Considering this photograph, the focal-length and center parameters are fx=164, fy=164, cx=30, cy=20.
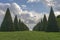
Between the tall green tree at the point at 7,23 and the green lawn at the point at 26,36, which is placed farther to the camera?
the tall green tree at the point at 7,23

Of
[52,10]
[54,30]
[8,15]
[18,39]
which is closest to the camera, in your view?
[18,39]

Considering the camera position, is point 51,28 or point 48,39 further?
point 51,28

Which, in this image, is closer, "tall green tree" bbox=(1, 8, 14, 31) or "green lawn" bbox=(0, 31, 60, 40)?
"green lawn" bbox=(0, 31, 60, 40)

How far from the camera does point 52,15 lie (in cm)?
5647

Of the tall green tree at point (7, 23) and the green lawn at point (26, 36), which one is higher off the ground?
the tall green tree at point (7, 23)

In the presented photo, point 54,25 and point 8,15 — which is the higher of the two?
point 8,15

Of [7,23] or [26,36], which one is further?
[7,23]

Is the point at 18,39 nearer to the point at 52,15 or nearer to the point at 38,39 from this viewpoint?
the point at 38,39

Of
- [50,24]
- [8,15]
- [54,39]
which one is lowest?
[54,39]

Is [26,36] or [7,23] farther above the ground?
[7,23]

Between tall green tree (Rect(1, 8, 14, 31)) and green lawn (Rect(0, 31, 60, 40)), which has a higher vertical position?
tall green tree (Rect(1, 8, 14, 31))

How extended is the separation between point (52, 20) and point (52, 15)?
8.70 feet

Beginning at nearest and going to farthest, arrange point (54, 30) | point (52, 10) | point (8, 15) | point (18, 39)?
point (18, 39) → point (54, 30) → point (52, 10) → point (8, 15)

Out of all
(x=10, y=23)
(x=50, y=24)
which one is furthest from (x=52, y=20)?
(x=10, y=23)
